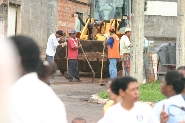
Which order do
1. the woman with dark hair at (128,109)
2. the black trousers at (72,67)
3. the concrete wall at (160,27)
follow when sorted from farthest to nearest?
the concrete wall at (160,27) < the black trousers at (72,67) < the woman with dark hair at (128,109)

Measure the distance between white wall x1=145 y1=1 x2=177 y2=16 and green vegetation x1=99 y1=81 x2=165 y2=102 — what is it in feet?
113

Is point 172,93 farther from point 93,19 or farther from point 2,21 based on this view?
point 2,21

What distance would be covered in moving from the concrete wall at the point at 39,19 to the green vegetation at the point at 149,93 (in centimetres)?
1278

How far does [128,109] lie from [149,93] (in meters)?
8.18

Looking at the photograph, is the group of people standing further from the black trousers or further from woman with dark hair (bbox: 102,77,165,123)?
woman with dark hair (bbox: 102,77,165,123)

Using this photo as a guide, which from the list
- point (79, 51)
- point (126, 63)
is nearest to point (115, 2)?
point (79, 51)

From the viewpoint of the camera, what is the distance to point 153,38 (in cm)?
4722

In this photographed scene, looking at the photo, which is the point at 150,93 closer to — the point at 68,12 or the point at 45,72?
the point at 45,72

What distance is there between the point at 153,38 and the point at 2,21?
24.2 metres

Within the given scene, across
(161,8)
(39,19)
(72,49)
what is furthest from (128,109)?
(161,8)

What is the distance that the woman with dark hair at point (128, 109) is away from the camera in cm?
506

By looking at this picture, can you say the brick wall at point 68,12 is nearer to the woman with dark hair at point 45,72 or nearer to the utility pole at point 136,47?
the utility pole at point 136,47

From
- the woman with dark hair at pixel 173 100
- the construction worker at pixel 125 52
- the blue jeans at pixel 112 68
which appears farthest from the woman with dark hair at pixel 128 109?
the construction worker at pixel 125 52

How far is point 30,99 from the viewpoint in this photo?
11.3 feet
